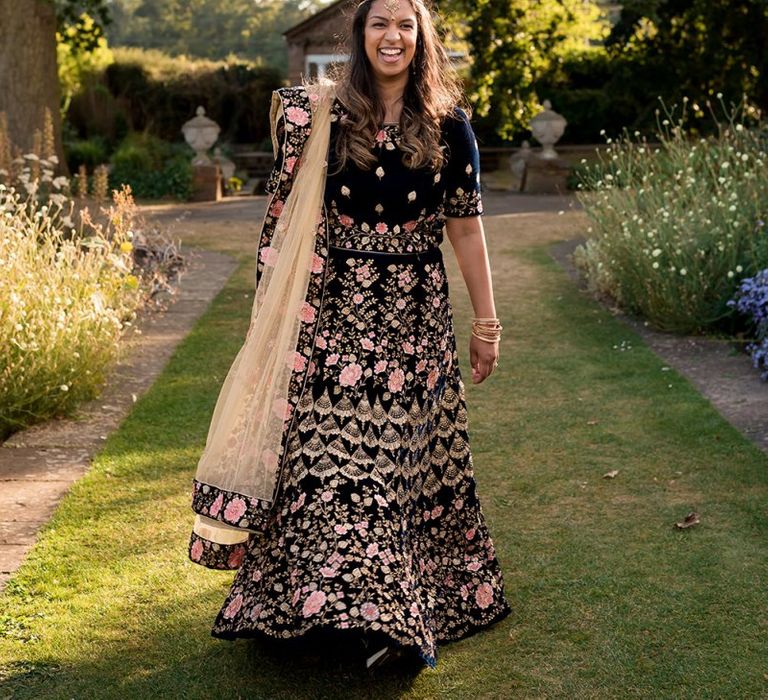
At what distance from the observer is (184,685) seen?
3285mm

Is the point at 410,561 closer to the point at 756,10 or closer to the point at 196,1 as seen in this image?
the point at 756,10

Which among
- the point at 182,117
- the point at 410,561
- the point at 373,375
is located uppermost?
the point at 373,375

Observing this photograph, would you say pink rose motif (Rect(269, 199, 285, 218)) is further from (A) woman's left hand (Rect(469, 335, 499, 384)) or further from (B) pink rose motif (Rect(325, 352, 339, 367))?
(A) woman's left hand (Rect(469, 335, 499, 384))

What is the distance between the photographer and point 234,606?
3242 millimetres

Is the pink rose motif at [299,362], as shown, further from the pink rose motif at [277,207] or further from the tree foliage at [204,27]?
the tree foliage at [204,27]

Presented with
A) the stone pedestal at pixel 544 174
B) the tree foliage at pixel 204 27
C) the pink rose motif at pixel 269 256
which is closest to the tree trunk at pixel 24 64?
the stone pedestal at pixel 544 174

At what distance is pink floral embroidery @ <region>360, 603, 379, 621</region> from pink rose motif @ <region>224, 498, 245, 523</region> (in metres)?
0.46

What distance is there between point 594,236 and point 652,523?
249 inches

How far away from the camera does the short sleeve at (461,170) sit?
3365 millimetres

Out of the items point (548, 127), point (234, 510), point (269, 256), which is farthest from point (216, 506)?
point (548, 127)

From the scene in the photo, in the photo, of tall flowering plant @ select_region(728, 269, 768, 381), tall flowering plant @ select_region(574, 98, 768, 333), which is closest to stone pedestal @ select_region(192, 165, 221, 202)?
tall flowering plant @ select_region(574, 98, 768, 333)

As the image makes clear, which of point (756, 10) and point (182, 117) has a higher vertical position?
point (756, 10)

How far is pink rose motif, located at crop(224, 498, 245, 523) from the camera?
3.24 m

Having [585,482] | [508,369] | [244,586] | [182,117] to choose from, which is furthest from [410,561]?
[182,117]
